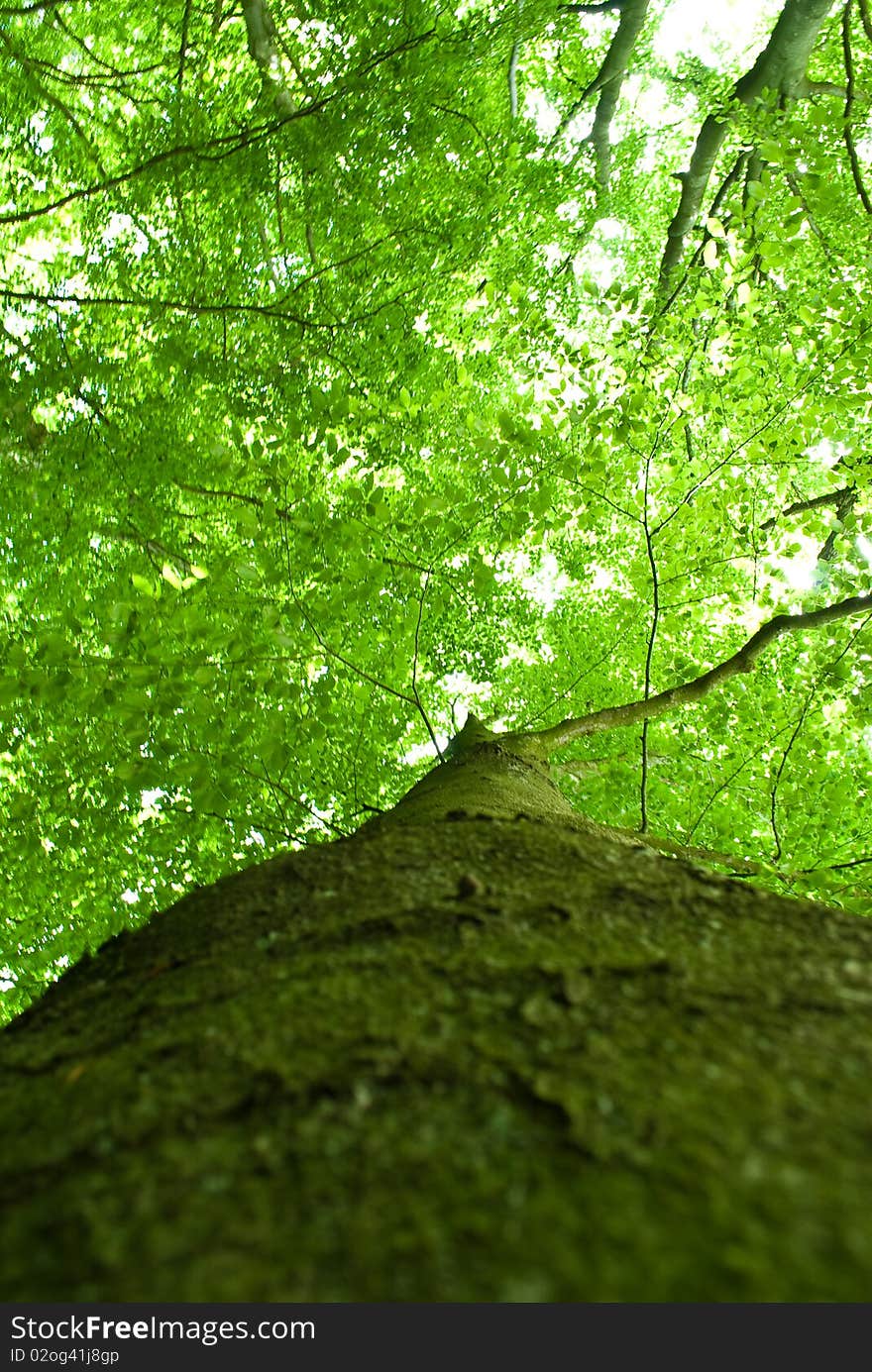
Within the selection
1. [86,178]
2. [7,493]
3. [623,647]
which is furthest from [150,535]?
[623,647]

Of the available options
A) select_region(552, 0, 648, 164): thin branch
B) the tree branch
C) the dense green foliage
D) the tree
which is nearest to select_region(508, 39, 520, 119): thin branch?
select_region(552, 0, 648, 164): thin branch

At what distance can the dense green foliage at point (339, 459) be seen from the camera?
410 centimetres

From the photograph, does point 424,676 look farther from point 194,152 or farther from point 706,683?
point 194,152

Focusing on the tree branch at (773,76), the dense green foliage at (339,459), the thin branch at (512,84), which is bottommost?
the dense green foliage at (339,459)

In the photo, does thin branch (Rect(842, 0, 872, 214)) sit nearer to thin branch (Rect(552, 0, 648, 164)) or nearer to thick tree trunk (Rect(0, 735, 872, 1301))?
thin branch (Rect(552, 0, 648, 164))

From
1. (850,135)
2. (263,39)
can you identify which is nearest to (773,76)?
(850,135)

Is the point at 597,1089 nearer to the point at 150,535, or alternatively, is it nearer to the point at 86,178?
the point at 150,535

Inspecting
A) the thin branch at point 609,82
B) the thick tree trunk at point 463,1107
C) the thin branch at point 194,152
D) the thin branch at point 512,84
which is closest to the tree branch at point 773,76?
the thin branch at point 609,82

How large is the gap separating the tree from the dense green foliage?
6 centimetres

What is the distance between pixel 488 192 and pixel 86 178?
10.7ft

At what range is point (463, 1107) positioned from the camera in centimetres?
90

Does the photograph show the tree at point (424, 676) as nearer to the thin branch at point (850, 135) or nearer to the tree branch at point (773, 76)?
the tree branch at point (773, 76)

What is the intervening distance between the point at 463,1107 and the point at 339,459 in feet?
10.7

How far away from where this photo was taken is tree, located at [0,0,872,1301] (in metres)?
0.79
